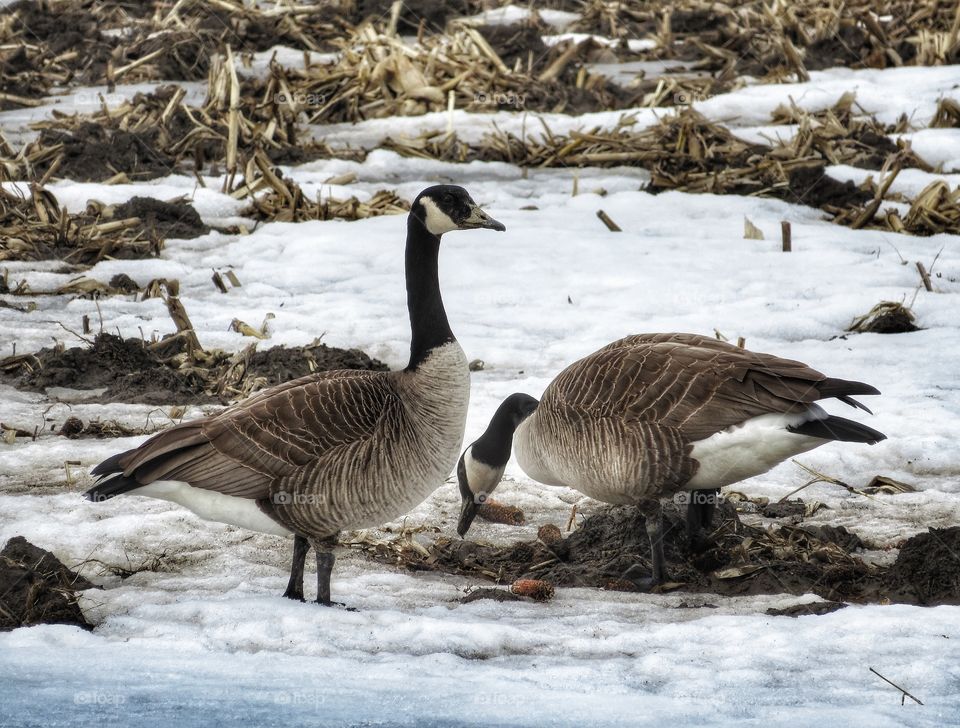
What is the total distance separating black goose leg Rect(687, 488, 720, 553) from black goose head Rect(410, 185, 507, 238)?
70.5 inches

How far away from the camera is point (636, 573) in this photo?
18.9ft

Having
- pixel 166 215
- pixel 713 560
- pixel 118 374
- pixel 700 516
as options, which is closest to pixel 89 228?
pixel 166 215

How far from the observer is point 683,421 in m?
5.52

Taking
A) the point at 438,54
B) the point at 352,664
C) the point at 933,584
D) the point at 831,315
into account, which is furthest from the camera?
the point at 438,54

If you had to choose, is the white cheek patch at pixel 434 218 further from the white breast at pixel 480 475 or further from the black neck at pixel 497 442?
the white breast at pixel 480 475

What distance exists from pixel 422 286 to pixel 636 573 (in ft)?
6.17

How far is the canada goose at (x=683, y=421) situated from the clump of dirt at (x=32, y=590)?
259 centimetres

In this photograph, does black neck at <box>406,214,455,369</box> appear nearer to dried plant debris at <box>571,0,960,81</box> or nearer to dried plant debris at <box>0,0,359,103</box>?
dried plant debris at <box>571,0,960,81</box>

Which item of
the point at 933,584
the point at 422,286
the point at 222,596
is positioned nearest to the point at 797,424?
the point at 933,584

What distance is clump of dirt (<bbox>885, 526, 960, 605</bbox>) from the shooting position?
16.6 feet

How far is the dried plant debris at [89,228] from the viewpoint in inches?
395

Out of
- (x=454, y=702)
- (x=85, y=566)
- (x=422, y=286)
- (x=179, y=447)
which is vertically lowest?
(x=85, y=566)

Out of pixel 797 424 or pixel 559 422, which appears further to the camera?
pixel 559 422

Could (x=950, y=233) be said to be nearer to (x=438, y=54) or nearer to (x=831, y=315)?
(x=831, y=315)
